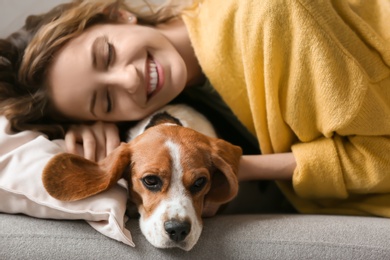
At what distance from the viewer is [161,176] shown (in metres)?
0.85

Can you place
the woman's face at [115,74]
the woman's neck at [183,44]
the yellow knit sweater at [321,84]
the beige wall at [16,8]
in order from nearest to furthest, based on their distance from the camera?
the yellow knit sweater at [321,84], the woman's face at [115,74], the woman's neck at [183,44], the beige wall at [16,8]

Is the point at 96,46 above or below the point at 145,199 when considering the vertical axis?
above

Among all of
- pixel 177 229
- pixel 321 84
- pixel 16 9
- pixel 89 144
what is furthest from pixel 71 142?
pixel 16 9

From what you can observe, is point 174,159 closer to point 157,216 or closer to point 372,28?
point 157,216

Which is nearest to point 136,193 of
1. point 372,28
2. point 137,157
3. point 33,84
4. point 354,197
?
point 137,157

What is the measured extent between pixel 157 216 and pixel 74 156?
20 centimetres

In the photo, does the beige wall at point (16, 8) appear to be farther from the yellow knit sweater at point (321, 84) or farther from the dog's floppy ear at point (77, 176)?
the dog's floppy ear at point (77, 176)

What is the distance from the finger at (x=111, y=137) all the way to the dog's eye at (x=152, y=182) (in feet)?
0.78

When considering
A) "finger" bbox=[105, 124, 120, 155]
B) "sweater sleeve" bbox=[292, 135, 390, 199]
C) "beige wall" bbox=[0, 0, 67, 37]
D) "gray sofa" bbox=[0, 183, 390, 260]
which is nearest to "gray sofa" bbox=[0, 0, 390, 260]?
"gray sofa" bbox=[0, 183, 390, 260]

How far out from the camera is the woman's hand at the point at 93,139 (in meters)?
1.09

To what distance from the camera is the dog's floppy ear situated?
864 millimetres

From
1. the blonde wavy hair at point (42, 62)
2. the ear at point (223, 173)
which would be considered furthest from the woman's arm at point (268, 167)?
the blonde wavy hair at point (42, 62)

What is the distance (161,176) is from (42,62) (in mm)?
498

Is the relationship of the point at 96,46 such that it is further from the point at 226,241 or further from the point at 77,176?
the point at 226,241
